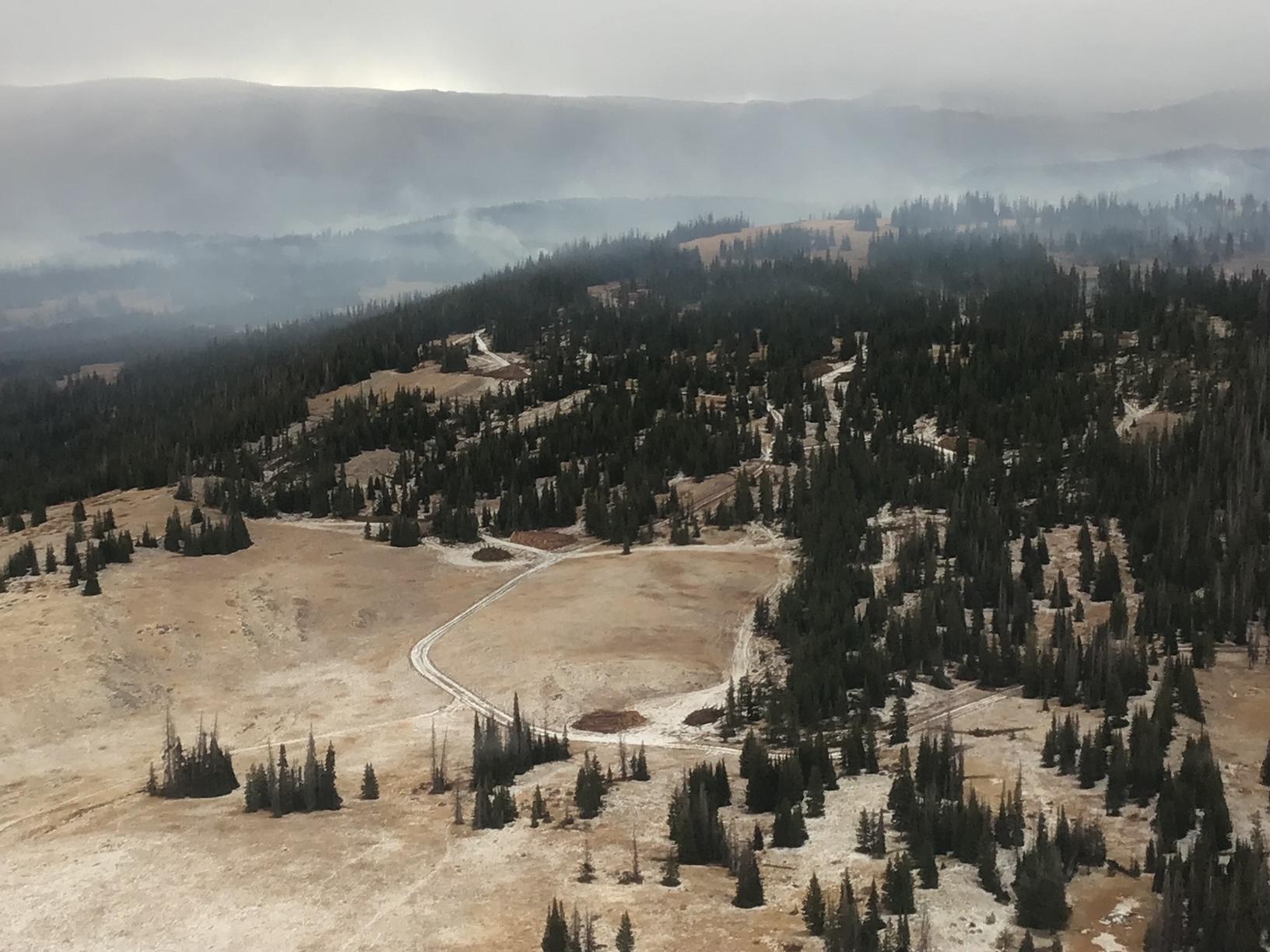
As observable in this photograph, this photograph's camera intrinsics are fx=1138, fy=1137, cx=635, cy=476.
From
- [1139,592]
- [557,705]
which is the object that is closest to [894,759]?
[557,705]

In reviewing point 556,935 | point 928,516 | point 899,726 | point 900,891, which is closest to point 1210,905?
point 900,891

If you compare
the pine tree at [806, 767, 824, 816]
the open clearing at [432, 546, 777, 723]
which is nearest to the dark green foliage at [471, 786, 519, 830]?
the pine tree at [806, 767, 824, 816]

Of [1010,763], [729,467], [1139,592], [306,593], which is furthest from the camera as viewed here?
[729,467]

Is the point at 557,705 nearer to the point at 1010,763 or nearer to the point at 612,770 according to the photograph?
the point at 612,770

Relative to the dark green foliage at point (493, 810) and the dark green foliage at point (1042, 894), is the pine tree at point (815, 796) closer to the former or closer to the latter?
the dark green foliage at point (1042, 894)

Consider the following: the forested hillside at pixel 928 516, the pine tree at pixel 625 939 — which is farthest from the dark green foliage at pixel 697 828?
the pine tree at pixel 625 939

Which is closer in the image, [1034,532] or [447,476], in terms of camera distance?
[1034,532]

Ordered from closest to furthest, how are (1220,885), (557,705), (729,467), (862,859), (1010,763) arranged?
(1220,885)
(862,859)
(1010,763)
(557,705)
(729,467)
